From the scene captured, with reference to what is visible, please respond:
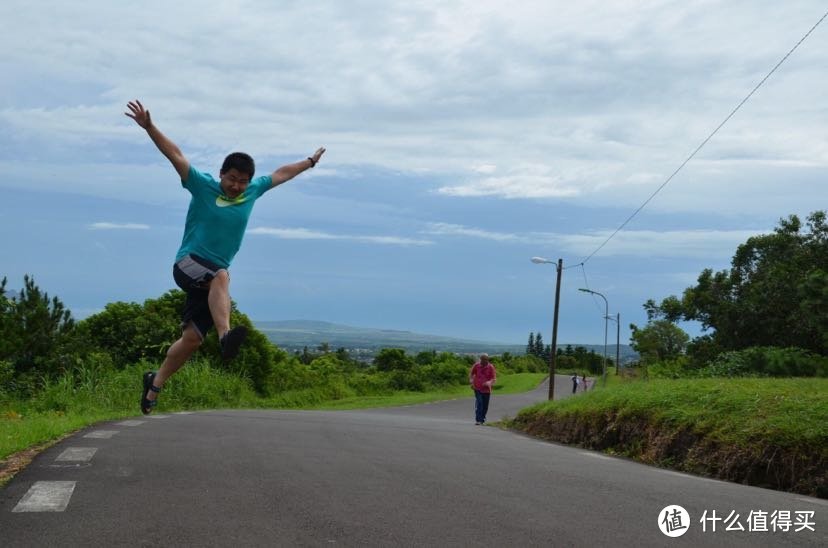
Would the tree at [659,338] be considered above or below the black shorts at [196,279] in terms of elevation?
above

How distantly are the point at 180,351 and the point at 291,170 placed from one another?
1762 millimetres

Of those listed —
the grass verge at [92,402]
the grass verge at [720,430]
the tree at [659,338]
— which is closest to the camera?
the grass verge at [92,402]

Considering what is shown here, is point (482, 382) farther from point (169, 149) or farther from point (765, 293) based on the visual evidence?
point (765, 293)

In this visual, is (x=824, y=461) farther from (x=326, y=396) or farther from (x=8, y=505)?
(x=326, y=396)

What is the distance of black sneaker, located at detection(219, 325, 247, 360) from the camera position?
6.49 meters

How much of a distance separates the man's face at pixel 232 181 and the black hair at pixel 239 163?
3 centimetres

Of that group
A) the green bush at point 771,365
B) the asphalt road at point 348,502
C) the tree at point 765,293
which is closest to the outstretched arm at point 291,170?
the asphalt road at point 348,502

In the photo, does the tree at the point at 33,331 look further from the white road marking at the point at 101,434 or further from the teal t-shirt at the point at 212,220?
the teal t-shirt at the point at 212,220

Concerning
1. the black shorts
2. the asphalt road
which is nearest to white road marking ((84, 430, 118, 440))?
the asphalt road

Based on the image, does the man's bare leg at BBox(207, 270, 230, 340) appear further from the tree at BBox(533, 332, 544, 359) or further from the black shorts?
the tree at BBox(533, 332, 544, 359)

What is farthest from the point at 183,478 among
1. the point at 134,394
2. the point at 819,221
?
the point at 819,221

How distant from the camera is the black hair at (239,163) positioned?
6832mm

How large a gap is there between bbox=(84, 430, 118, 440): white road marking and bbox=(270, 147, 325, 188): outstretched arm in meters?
3.18

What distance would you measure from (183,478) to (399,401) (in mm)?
39632
